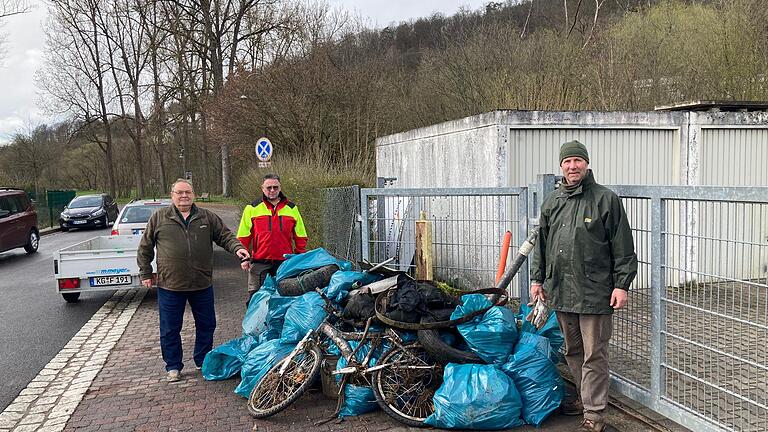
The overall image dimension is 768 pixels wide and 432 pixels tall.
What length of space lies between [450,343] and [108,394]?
3.09m

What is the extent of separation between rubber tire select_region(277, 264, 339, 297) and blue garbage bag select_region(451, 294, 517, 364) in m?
1.58

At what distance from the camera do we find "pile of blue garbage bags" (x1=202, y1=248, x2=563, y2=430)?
13.7 ft

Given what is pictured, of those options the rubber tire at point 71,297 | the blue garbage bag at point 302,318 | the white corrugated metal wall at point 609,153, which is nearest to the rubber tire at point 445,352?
the blue garbage bag at point 302,318

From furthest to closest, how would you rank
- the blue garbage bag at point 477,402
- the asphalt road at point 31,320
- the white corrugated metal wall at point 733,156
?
the white corrugated metal wall at point 733,156 < the asphalt road at point 31,320 < the blue garbage bag at point 477,402

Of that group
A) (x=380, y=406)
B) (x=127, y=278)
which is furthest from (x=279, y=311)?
(x=127, y=278)

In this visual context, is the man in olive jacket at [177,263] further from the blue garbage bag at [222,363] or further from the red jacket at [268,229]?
the red jacket at [268,229]

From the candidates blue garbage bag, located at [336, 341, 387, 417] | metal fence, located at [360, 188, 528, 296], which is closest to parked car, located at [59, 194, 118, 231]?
metal fence, located at [360, 188, 528, 296]

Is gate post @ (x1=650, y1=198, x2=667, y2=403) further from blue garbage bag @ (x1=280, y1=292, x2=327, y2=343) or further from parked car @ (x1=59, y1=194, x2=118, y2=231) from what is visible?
parked car @ (x1=59, y1=194, x2=118, y2=231)

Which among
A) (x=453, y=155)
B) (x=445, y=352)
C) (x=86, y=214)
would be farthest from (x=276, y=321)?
(x=86, y=214)

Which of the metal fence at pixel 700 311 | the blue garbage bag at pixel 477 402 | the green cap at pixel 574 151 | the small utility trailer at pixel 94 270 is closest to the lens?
the metal fence at pixel 700 311

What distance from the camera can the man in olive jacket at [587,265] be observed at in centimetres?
390

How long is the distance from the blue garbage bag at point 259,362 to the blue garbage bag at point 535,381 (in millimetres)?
1885

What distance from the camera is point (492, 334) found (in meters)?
4.51

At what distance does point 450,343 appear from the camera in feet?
15.6
